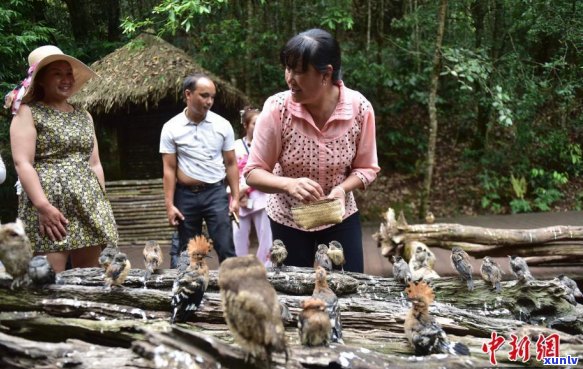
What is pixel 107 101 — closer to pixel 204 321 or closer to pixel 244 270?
pixel 204 321

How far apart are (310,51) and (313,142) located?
0.56 m

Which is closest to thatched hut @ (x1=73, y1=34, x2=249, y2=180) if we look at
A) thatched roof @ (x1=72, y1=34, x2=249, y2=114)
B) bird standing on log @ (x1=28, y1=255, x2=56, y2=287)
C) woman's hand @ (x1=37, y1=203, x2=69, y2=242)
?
thatched roof @ (x1=72, y1=34, x2=249, y2=114)

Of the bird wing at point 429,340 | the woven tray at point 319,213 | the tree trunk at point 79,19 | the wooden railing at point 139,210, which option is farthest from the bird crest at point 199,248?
the tree trunk at point 79,19

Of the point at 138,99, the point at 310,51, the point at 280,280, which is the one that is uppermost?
the point at 138,99

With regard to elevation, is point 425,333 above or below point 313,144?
below

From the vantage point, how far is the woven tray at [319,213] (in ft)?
9.60

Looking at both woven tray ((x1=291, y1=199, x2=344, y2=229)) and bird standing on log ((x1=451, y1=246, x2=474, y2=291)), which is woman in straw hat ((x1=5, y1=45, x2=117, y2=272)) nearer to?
woven tray ((x1=291, y1=199, x2=344, y2=229))

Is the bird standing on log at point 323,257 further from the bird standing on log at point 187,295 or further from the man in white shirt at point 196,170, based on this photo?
the man in white shirt at point 196,170

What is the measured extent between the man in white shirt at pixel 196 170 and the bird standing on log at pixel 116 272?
1.80 m

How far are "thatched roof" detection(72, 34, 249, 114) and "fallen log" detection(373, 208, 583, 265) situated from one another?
4747 mm

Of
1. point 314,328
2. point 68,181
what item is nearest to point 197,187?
point 68,181

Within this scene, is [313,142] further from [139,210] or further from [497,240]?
[139,210]

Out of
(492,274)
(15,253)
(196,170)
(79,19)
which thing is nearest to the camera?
(15,253)

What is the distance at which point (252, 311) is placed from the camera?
6.41 feet
